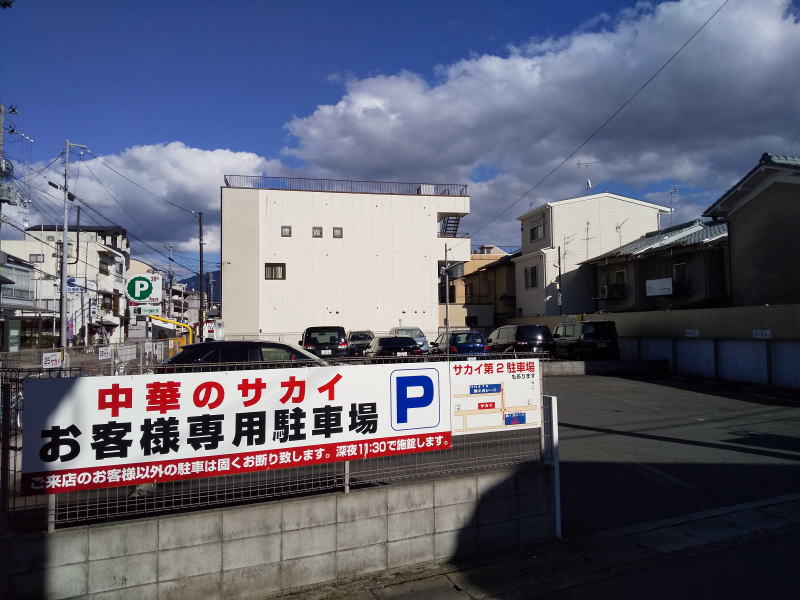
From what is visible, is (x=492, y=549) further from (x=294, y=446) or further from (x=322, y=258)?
(x=322, y=258)

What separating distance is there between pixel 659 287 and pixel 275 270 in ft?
79.9

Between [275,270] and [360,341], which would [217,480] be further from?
[275,270]

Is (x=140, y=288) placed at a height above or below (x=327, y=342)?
above

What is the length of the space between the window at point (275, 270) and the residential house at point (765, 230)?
25.5 metres

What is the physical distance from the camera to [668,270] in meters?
30.2

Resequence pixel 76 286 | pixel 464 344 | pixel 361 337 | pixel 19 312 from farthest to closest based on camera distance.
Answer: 1. pixel 76 286
2. pixel 19 312
3. pixel 361 337
4. pixel 464 344

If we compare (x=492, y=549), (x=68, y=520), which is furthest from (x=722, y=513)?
(x=68, y=520)

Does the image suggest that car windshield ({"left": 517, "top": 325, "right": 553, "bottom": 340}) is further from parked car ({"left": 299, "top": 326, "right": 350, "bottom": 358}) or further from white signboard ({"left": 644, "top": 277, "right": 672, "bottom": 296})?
white signboard ({"left": 644, "top": 277, "right": 672, "bottom": 296})

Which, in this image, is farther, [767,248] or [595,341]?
[595,341]

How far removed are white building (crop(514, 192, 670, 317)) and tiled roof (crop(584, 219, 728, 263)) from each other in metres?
1.32

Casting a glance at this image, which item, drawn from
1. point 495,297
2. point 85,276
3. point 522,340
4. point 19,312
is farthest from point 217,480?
point 85,276

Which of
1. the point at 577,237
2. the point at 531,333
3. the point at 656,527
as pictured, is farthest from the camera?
the point at 577,237

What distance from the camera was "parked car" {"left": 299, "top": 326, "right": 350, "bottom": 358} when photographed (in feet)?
63.0

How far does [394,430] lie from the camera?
4.80 meters
